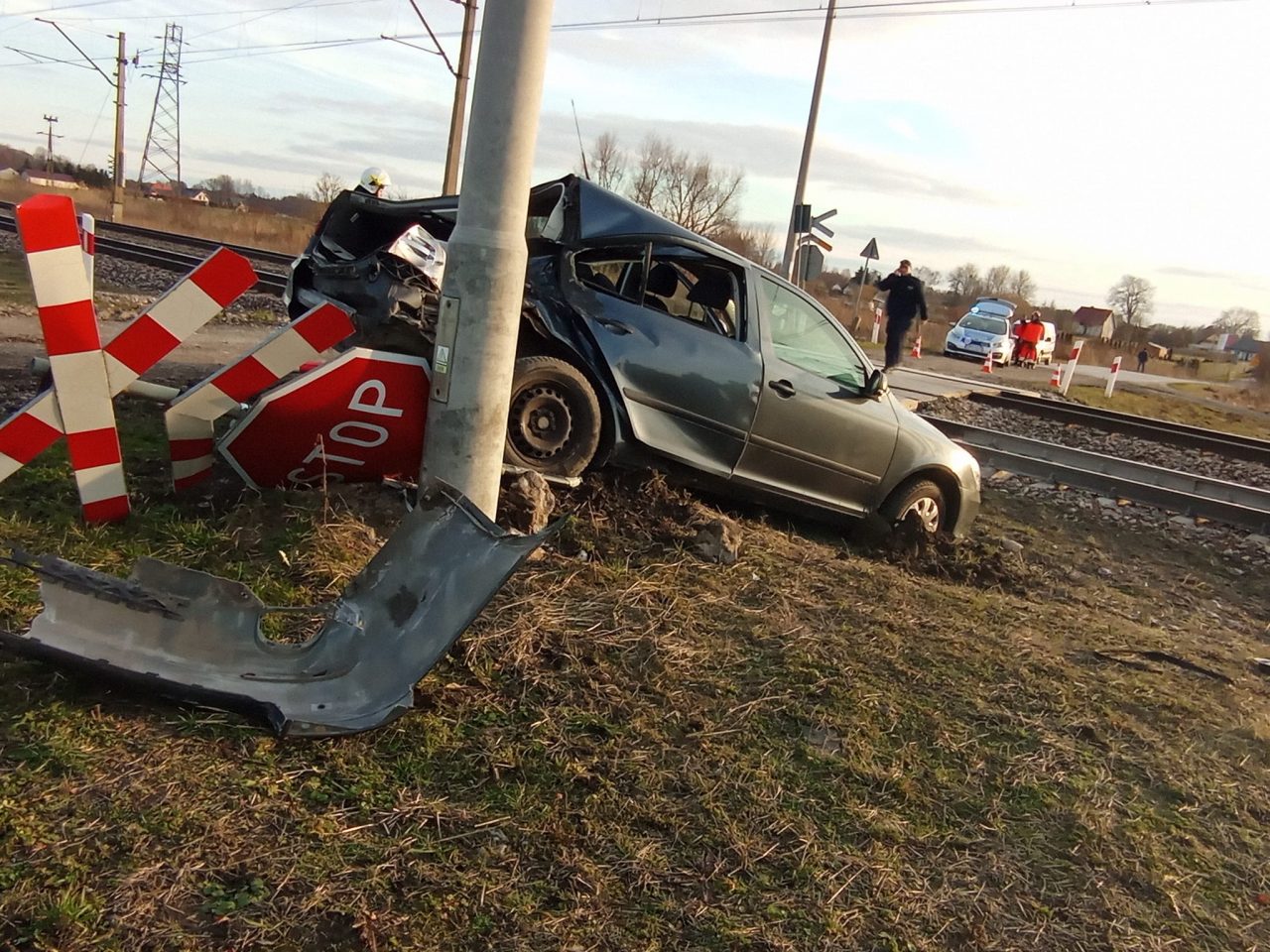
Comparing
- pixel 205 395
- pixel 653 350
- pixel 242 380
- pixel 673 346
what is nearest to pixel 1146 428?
pixel 673 346

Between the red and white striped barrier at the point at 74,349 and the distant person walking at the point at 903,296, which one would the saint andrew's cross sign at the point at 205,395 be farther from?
the distant person walking at the point at 903,296

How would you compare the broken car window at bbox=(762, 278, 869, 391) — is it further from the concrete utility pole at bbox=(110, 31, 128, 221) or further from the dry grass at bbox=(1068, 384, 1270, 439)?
the concrete utility pole at bbox=(110, 31, 128, 221)

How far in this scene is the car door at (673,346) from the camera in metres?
5.20

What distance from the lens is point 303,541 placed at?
3.88m

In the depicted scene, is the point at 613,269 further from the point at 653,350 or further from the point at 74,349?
the point at 74,349

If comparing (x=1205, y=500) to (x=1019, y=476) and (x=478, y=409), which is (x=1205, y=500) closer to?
(x=1019, y=476)

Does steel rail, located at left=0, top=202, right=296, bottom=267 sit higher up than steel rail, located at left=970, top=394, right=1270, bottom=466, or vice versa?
steel rail, located at left=0, top=202, right=296, bottom=267

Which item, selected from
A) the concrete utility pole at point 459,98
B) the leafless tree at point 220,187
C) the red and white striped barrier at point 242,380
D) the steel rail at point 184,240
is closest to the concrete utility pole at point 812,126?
the concrete utility pole at point 459,98

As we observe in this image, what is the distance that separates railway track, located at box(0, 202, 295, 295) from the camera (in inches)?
656

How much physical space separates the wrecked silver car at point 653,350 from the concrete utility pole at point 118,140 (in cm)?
3341

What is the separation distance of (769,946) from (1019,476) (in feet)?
27.7

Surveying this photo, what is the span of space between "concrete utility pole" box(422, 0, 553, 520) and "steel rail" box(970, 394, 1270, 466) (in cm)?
1330

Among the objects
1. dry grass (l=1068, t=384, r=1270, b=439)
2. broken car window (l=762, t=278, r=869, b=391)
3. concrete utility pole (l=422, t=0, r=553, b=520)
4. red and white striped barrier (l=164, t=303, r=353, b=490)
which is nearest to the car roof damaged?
concrete utility pole (l=422, t=0, r=553, b=520)

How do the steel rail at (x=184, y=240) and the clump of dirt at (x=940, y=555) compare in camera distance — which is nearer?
the clump of dirt at (x=940, y=555)
